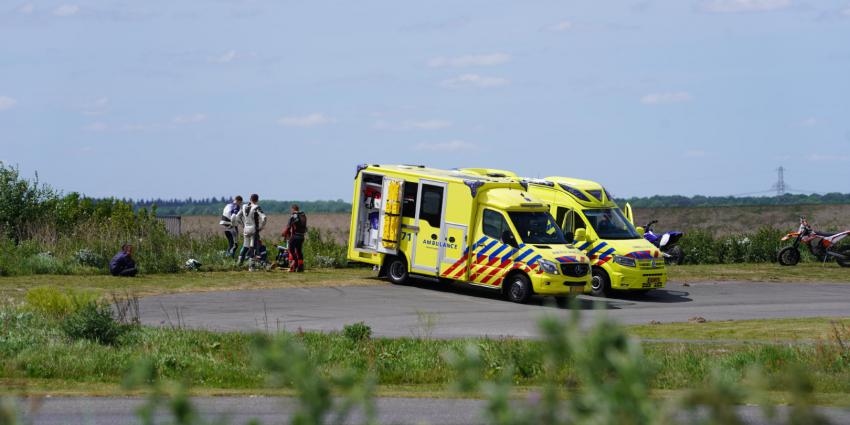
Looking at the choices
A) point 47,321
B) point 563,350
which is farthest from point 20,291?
point 563,350

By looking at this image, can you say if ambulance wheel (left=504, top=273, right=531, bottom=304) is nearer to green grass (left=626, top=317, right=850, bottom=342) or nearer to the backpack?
green grass (left=626, top=317, right=850, bottom=342)

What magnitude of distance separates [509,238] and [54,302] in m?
10.3

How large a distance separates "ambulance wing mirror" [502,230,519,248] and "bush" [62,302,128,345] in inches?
421

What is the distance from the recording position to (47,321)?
1709cm

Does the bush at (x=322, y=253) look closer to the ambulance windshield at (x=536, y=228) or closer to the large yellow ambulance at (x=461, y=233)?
the large yellow ambulance at (x=461, y=233)

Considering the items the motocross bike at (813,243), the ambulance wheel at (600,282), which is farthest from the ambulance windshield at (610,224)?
the motocross bike at (813,243)

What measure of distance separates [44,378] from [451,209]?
1332 cm

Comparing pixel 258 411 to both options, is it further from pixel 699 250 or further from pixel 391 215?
pixel 699 250

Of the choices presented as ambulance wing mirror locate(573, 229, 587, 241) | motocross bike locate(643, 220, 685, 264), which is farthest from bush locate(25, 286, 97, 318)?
motocross bike locate(643, 220, 685, 264)

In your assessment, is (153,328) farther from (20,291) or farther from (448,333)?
(20,291)

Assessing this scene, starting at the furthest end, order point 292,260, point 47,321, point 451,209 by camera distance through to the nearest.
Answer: point 292,260 < point 451,209 < point 47,321

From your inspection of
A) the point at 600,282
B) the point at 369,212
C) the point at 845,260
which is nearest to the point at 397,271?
the point at 369,212

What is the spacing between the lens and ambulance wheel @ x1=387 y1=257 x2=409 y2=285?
89.7ft

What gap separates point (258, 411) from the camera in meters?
11.4
